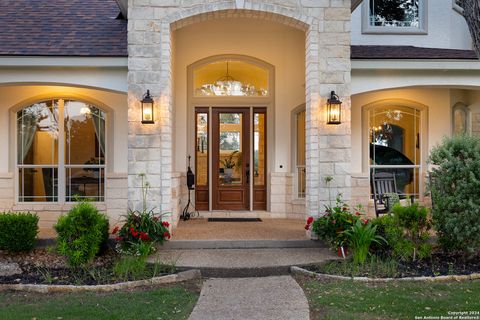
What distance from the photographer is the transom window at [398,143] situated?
351 inches

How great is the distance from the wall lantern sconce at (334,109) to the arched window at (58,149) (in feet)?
15.3

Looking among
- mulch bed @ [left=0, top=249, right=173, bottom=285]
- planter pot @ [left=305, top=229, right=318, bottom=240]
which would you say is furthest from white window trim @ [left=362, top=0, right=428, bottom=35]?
mulch bed @ [left=0, top=249, right=173, bottom=285]

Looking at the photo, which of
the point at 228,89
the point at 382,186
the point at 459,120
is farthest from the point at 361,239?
the point at 459,120

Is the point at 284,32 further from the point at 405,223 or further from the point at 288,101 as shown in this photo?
the point at 405,223

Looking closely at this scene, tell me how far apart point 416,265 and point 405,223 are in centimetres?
59

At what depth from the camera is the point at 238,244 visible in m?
6.57

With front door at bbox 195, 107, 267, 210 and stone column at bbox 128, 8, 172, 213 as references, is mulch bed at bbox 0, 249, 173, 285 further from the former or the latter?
front door at bbox 195, 107, 267, 210

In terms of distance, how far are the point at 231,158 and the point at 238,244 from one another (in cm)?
305

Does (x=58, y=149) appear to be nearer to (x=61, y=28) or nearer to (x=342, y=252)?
(x=61, y=28)

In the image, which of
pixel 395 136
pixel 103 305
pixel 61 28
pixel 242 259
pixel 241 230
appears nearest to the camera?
pixel 103 305

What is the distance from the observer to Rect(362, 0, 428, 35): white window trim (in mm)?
8977

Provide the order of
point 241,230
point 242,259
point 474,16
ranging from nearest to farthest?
point 474,16
point 242,259
point 241,230

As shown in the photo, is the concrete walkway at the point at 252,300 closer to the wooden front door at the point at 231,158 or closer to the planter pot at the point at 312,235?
the planter pot at the point at 312,235

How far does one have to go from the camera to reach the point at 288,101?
903cm
